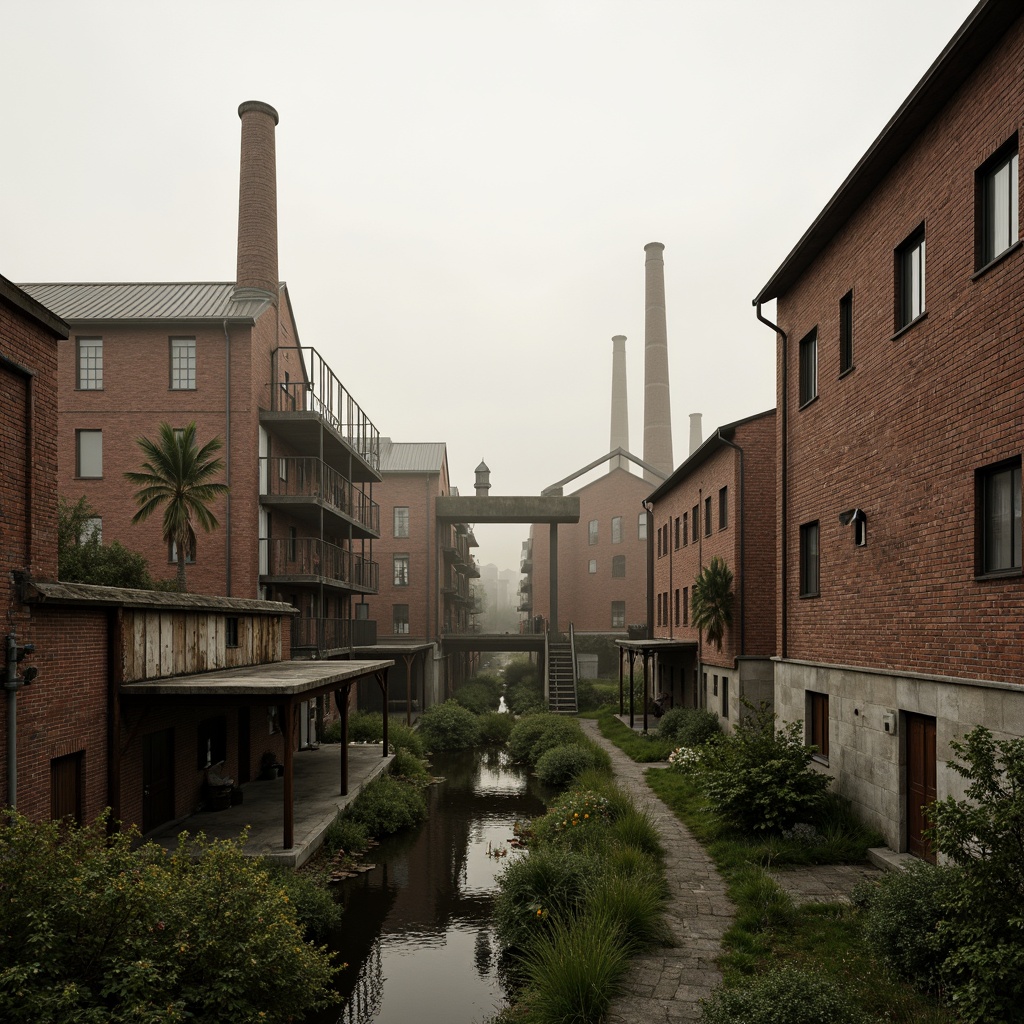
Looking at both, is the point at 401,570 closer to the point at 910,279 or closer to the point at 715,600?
the point at 715,600

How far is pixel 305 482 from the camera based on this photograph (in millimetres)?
27594

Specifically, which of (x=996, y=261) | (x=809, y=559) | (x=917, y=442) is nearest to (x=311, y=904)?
(x=917, y=442)

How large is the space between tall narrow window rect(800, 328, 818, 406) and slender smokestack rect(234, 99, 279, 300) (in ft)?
52.6

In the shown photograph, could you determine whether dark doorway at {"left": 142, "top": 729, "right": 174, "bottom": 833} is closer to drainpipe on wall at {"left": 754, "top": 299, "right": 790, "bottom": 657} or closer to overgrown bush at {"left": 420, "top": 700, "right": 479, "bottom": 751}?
drainpipe on wall at {"left": 754, "top": 299, "right": 790, "bottom": 657}

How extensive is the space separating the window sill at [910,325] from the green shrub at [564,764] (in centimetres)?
1236

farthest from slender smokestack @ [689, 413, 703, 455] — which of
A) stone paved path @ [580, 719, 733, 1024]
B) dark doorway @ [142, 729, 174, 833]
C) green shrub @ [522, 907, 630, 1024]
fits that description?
green shrub @ [522, 907, 630, 1024]

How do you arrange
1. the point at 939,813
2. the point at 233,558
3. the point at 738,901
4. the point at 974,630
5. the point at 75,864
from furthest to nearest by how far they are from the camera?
the point at 233,558 < the point at 738,901 < the point at 974,630 < the point at 939,813 < the point at 75,864

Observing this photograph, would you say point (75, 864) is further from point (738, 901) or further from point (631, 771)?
point (631, 771)

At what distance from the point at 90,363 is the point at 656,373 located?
122 ft

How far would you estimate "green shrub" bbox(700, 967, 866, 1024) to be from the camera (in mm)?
6203

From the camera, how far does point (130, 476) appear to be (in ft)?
66.3

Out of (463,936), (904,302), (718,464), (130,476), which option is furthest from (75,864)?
(718,464)

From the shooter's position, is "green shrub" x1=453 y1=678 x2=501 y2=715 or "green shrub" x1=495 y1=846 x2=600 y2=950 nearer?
"green shrub" x1=495 y1=846 x2=600 y2=950

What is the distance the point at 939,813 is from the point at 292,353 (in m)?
24.6
